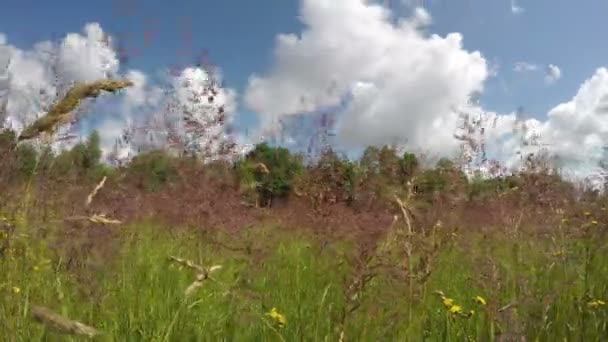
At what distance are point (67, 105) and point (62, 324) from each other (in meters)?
0.51

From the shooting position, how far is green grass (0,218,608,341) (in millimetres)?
2057

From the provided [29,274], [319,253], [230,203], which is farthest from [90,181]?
[319,253]

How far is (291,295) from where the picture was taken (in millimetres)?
2861

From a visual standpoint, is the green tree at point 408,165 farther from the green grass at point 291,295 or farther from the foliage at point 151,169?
the foliage at point 151,169

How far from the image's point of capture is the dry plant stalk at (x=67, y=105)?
43.3 inches

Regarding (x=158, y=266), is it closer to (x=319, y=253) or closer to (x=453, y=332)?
(x=319, y=253)

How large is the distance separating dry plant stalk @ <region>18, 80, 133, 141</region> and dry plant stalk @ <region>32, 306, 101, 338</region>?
15.0 inches

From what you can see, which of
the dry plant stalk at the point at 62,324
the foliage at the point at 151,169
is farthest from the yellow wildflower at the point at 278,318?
the foliage at the point at 151,169

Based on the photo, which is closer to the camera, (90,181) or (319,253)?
(319,253)

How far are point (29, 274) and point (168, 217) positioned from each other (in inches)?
65.2

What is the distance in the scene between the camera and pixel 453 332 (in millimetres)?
2453

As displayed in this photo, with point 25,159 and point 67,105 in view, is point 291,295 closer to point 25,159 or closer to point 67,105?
point 25,159

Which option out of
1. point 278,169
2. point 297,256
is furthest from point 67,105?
point 278,169

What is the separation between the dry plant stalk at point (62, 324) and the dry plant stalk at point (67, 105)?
38cm
